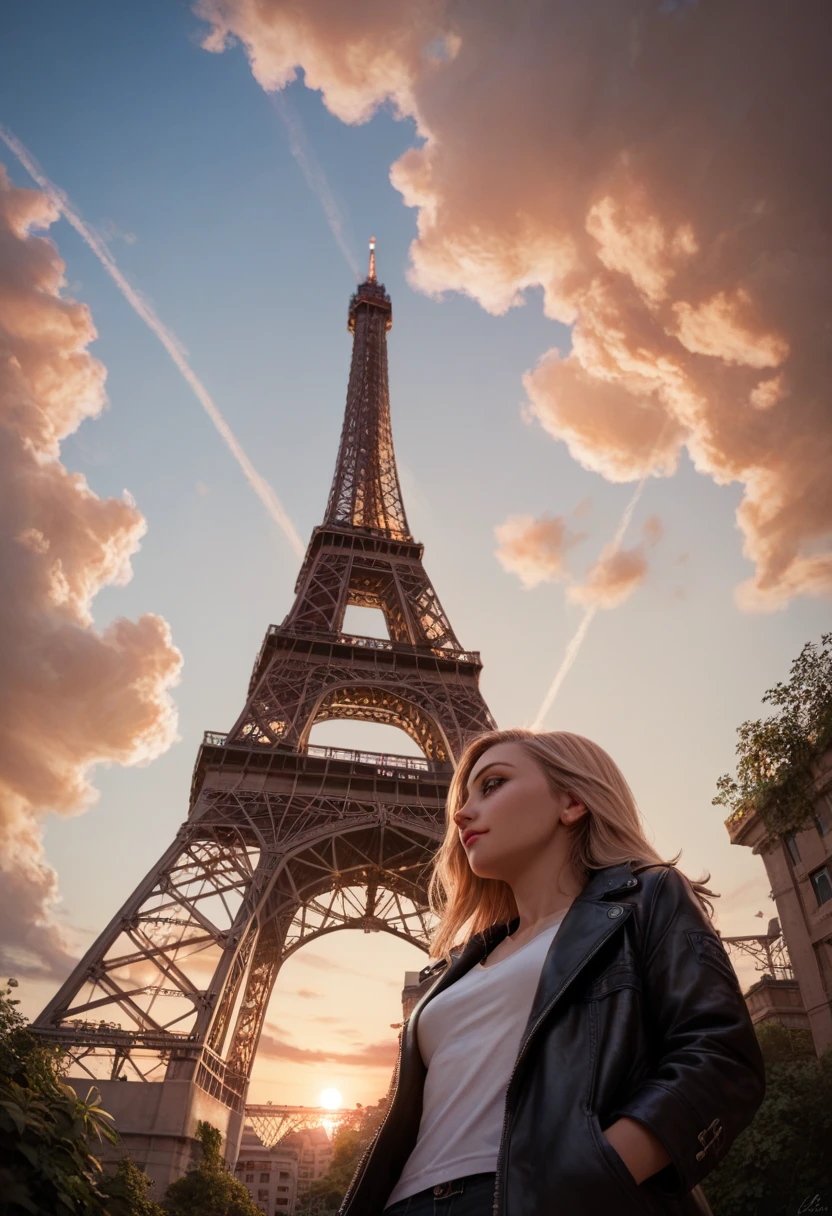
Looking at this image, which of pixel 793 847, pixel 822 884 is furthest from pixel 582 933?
pixel 793 847

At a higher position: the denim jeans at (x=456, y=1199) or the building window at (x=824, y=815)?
the building window at (x=824, y=815)

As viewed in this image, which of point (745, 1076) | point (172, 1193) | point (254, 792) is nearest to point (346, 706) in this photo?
point (254, 792)

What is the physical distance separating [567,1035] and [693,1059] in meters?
0.42

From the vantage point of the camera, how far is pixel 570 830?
145 inches

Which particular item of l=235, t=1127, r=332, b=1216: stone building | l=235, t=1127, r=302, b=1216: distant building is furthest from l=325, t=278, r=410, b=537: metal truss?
l=235, t=1127, r=302, b=1216: distant building

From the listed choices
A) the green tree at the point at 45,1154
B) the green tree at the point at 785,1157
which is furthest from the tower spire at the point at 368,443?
the green tree at the point at 45,1154

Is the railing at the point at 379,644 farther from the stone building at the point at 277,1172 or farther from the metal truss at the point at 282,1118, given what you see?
the stone building at the point at 277,1172

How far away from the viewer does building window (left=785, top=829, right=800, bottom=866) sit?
20.9 meters

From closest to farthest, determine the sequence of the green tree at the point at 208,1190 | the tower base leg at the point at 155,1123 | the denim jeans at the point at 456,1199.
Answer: the denim jeans at the point at 456,1199
the green tree at the point at 208,1190
the tower base leg at the point at 155,1123

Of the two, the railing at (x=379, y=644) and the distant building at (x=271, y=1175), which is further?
the distant building at (x=271, y=1175)

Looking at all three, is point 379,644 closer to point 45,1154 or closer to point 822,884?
point 822,884

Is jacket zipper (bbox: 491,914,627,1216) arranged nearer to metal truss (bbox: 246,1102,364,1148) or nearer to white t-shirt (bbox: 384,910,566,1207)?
white t-shirt (bbox: 384,910,566,1207)

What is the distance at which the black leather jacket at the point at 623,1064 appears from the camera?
2.17 metres

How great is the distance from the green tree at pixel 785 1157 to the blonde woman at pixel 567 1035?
48.7ft
